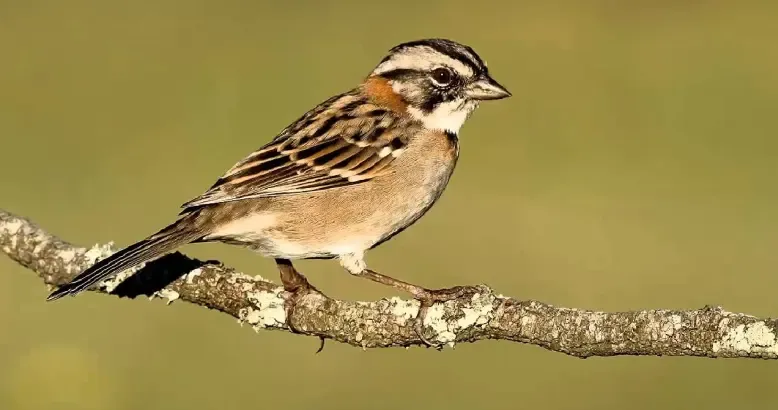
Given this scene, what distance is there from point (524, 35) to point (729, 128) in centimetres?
434

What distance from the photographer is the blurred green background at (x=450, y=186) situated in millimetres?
8625

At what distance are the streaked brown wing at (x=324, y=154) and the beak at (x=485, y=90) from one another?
27cm

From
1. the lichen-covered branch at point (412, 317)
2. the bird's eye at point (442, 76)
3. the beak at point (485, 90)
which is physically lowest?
the lichen-covered branch at point (412, 317)

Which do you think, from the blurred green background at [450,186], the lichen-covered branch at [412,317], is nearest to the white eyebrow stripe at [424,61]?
the lichen-covered branch at [412,317]

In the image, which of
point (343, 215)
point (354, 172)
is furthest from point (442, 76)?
point (343, 215)

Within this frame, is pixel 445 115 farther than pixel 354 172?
Yes

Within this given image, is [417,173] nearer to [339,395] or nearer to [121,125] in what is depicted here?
[339,395]

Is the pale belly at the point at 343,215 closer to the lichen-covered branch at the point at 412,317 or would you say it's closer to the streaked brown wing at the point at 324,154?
the streaked brown wing at the point at 324,154

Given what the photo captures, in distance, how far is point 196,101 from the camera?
47.4ft

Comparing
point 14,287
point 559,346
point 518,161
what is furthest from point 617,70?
point 559,346

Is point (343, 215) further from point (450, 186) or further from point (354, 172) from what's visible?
point (450, 186)

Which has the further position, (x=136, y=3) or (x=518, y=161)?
(x=136, y=3)

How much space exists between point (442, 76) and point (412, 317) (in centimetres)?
154

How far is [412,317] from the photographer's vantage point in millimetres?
4082
